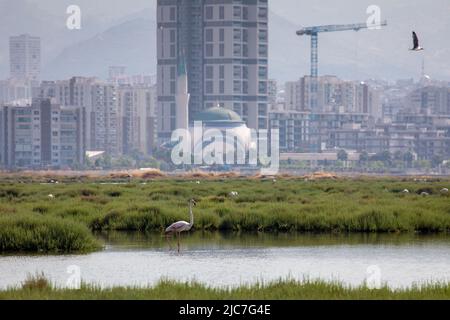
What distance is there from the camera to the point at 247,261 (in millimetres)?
31062

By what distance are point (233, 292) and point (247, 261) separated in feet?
27.2

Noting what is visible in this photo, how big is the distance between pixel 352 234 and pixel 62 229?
909 centimetres

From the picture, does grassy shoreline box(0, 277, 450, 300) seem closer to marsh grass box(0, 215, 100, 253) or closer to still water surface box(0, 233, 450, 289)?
still water surface box(0, 233, 450, 289)

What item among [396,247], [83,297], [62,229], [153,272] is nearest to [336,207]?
[396,247]

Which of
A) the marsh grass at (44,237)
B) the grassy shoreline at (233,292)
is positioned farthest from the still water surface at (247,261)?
the grassy shoreline at (233,292)

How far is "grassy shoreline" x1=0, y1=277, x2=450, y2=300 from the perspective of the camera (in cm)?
2209

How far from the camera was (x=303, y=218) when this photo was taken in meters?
40.6

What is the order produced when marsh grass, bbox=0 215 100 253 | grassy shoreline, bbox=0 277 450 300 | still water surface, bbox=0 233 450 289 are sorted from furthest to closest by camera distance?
marsh grass, bbox=0 215 100 253
still water surface, bbox=0 233 450 289
grassy shoreline, bbox=0 277 450 300

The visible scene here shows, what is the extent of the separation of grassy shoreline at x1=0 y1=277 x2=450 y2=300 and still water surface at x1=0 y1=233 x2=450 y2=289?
1.49 metres

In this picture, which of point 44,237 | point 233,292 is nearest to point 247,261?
point 44,237

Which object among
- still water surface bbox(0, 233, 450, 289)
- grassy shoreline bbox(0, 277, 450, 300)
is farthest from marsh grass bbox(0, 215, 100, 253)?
grassy shoreline bbox(0, 277, 450, 300)

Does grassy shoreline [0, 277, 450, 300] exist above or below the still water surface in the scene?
above
